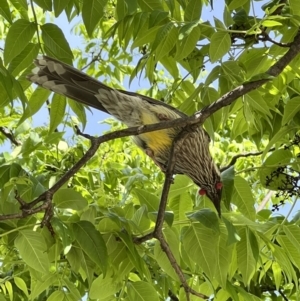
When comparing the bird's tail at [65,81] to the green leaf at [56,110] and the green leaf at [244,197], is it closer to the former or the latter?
the green leaf at [56,110]

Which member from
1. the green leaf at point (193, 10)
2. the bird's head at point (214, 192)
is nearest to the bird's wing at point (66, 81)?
the bird's head at point (214, 192)

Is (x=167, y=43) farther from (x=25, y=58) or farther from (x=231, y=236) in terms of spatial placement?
(x=231, y=236)

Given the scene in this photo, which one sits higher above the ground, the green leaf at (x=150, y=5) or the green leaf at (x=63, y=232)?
the green leaf at (x=150, y=5)

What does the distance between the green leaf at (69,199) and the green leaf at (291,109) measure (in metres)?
0.88

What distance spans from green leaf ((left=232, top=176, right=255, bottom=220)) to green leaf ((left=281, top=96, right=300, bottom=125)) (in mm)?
294

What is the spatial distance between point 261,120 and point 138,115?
668 mm

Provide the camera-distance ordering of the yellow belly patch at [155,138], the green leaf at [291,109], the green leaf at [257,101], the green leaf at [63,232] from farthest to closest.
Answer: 1. the yellow belly patch at [155,138]
2. the green leaf at [291,109]
3. the green leaf at [257,101]
4. the green leaf at [63,232]

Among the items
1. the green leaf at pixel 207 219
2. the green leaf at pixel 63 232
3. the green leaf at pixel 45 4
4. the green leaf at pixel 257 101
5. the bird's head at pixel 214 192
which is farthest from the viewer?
the bird's head at pixel 214 192

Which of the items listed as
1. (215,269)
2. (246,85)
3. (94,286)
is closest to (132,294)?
(94,286)

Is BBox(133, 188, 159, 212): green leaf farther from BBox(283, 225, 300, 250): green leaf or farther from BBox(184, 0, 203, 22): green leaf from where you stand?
BBox(184, 0, 203, 22): green leaf

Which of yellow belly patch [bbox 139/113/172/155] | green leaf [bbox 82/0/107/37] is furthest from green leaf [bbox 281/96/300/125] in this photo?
green leaf [bbox 82/0/107/37]

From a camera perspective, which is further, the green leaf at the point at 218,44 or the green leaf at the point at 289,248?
the green leaf at the point at 289,248

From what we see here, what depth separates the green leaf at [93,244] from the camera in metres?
1.82

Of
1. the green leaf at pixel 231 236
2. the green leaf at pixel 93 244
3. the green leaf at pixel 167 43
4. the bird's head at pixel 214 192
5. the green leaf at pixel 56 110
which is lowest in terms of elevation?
the green leaf at pixel 231 236
